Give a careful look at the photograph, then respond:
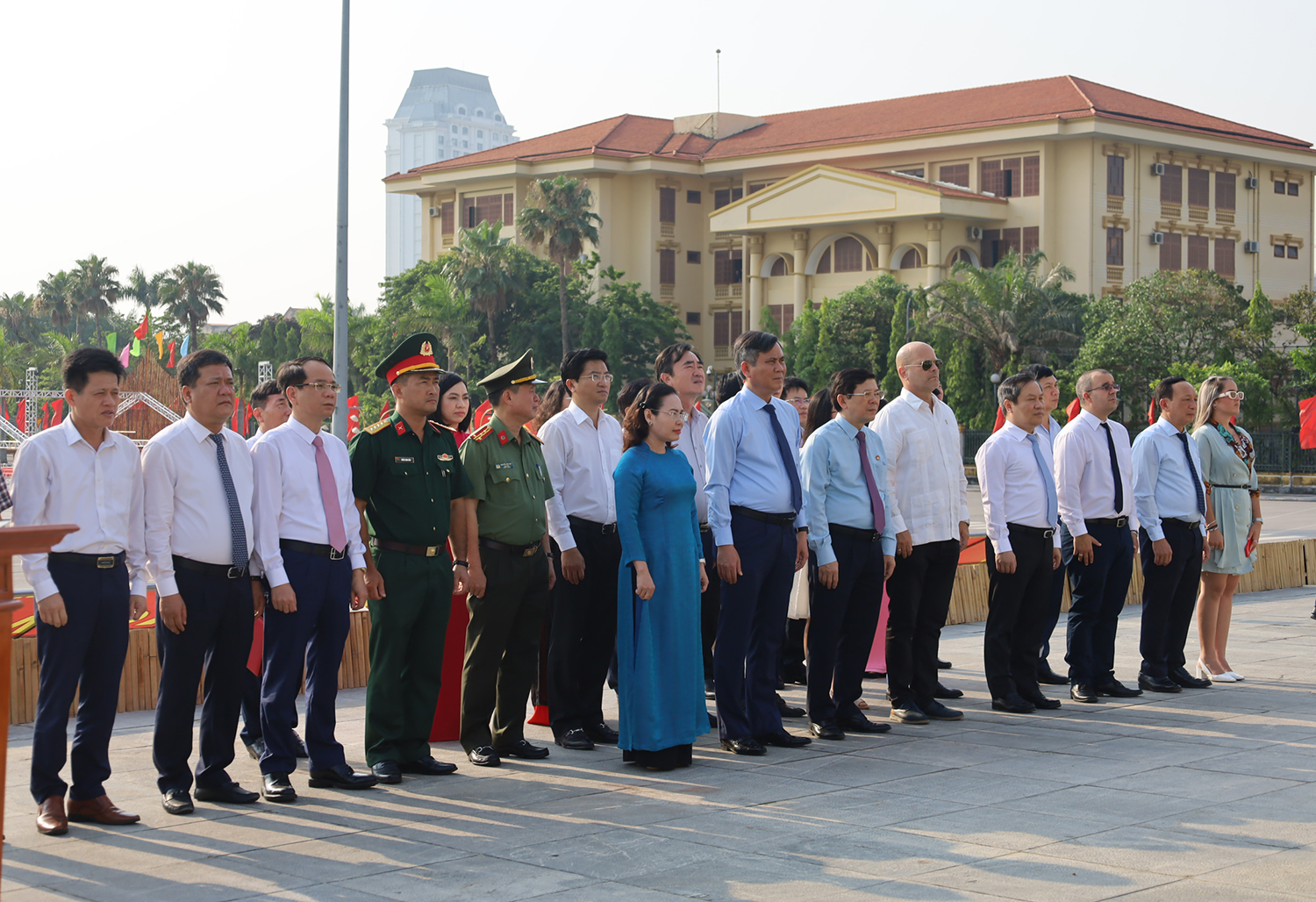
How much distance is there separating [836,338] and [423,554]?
50.9 m

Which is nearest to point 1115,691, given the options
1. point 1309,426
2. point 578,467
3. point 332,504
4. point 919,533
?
point 919,533

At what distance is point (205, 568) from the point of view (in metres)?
6.25

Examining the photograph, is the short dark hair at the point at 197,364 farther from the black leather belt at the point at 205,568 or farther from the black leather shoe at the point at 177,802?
the black leather shoe at the point at 177,802

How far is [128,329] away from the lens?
107 metres

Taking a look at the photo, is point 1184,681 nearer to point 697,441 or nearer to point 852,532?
point 852,532

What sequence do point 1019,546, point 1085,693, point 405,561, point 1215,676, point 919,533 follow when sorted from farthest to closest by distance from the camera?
point 1215,676, point 1085,693, point 1019,546, point 919,533, point 405,561

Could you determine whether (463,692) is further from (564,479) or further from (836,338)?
(836,338)

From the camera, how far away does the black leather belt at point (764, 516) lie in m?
7.55

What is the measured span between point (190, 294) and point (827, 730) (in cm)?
7143

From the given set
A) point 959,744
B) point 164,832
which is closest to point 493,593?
point 164,832

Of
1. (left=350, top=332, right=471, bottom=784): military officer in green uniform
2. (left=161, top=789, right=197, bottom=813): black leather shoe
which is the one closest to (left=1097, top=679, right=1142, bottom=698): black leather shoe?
(left=350, top=332, right=471, bottom=784): military officer in green uniform

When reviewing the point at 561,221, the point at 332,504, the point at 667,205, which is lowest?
the point at 332,504

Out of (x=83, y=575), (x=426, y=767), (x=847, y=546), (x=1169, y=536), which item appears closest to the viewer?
(x=83, y=575)

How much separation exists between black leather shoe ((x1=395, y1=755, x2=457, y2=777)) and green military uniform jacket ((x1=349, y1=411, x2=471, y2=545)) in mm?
1021
